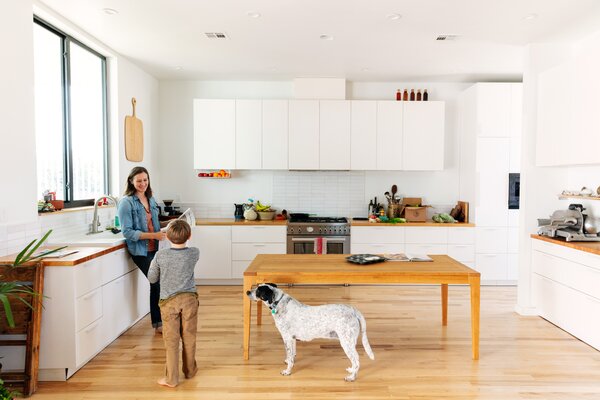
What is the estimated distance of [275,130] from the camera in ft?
18.7

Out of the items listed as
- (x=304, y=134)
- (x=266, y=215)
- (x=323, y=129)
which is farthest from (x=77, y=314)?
(x=323, y=129)

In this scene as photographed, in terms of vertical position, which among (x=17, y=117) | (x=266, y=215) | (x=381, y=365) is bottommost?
(x=381, y=365)

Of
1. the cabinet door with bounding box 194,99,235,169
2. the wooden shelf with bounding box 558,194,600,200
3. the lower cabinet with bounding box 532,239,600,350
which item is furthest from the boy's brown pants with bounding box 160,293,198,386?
the wooden shelf with bounding box 558,194,600,200

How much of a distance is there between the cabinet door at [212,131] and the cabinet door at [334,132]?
4.05 ft

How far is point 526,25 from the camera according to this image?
381 cm

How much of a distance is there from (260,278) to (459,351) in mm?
1761

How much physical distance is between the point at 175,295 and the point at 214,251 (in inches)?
108

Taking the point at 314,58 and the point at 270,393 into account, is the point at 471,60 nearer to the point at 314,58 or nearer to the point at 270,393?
the point at 314,58

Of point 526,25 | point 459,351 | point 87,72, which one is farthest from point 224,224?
point 526,25

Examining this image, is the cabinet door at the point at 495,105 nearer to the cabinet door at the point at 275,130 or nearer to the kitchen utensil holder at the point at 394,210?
the kitchen utensil holder at the point at 394,210

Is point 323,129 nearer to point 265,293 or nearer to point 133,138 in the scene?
point 133,138

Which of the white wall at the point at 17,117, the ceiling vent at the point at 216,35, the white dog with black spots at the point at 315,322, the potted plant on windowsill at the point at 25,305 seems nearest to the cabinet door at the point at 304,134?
the ceiling vent at the point at 216,35

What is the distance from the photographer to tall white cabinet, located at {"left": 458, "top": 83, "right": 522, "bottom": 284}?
17.9 ft

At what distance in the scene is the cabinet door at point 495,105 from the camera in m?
5.44
